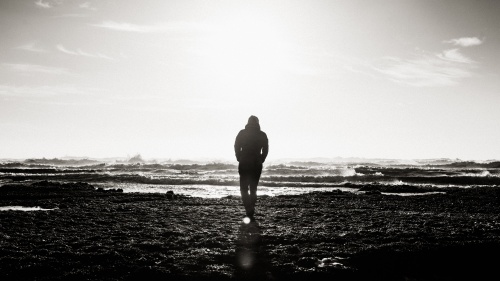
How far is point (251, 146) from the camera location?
28.2ft

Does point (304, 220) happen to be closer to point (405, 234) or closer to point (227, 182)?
point (405, 234)

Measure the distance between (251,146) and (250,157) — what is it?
25cm

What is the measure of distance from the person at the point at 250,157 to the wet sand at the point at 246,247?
55 cm

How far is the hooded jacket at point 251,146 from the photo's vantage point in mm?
8570

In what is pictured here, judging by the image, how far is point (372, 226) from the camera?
7.50 meters

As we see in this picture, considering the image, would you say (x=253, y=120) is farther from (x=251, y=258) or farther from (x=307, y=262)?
(x=307, y=262)

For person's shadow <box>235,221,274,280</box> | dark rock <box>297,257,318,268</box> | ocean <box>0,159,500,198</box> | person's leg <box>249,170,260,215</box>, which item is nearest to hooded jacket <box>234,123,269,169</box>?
person's leg <box>249,170,260,215</box>

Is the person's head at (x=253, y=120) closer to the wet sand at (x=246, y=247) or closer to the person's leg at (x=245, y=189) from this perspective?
the person's leg at (x=245, y=189)

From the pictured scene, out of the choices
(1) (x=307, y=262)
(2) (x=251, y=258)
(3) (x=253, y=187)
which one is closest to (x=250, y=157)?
(3) (x=253, y=187)

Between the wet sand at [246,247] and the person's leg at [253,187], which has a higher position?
the person's leg at [253,187]

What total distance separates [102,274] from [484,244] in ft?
17.6

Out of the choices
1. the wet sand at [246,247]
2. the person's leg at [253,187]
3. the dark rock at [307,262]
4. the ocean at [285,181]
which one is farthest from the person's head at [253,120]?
the ocean at [285,181]

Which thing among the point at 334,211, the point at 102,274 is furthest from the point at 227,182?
the point at 102,274


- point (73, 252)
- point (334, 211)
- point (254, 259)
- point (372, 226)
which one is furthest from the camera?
point (334, 211)
